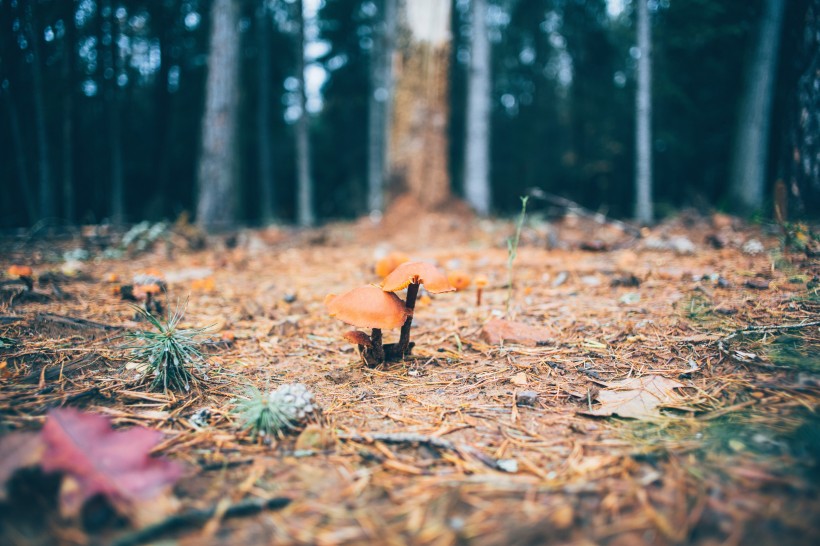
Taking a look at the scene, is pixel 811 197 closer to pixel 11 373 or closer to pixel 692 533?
pixel 692 533

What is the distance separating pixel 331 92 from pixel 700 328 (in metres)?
18.0

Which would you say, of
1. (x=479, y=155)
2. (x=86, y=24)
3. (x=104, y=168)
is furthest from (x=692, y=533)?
(x=104, y=168)

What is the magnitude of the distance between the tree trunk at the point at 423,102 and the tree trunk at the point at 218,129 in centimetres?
267

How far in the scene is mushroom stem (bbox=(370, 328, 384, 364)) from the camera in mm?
1834

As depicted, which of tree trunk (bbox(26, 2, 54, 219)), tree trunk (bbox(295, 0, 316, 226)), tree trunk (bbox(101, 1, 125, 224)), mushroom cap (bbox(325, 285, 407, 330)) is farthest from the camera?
tree trunk (bbox(295, 0, 316, 226))

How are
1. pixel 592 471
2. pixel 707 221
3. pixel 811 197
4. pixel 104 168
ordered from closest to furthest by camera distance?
pixel 592 471 < pixel 811 197 < pixel 707 221 < pixel 104 168

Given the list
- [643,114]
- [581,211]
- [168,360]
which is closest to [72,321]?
[168,360]

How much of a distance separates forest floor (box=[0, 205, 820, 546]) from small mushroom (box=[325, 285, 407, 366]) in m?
0.30

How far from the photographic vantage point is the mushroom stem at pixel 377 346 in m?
1.83

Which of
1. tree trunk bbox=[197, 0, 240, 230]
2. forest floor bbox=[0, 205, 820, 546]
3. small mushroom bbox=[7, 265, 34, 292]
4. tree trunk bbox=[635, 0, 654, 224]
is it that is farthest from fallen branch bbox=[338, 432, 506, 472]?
tree trunk bbox=[635, 0, 654, 224]

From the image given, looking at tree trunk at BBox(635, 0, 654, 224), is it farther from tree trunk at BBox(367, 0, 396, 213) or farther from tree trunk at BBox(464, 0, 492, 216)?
tree trunk at BBox(367, 0, 396, 213)

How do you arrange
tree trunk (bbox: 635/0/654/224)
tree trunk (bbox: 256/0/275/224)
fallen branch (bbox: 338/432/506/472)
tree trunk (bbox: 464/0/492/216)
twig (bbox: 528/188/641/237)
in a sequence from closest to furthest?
fallen branch (bbox: 338/432/506/472), twig (bbox: 528/188/641/237), tree trunk (bbox: 635/0/654/224), tree trunk (bbox: 464/0/492/216), tree trunk (bbox: 256/0/275/224)

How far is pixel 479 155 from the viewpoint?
28.7 feet

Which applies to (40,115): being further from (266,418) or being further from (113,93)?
(266,418)
